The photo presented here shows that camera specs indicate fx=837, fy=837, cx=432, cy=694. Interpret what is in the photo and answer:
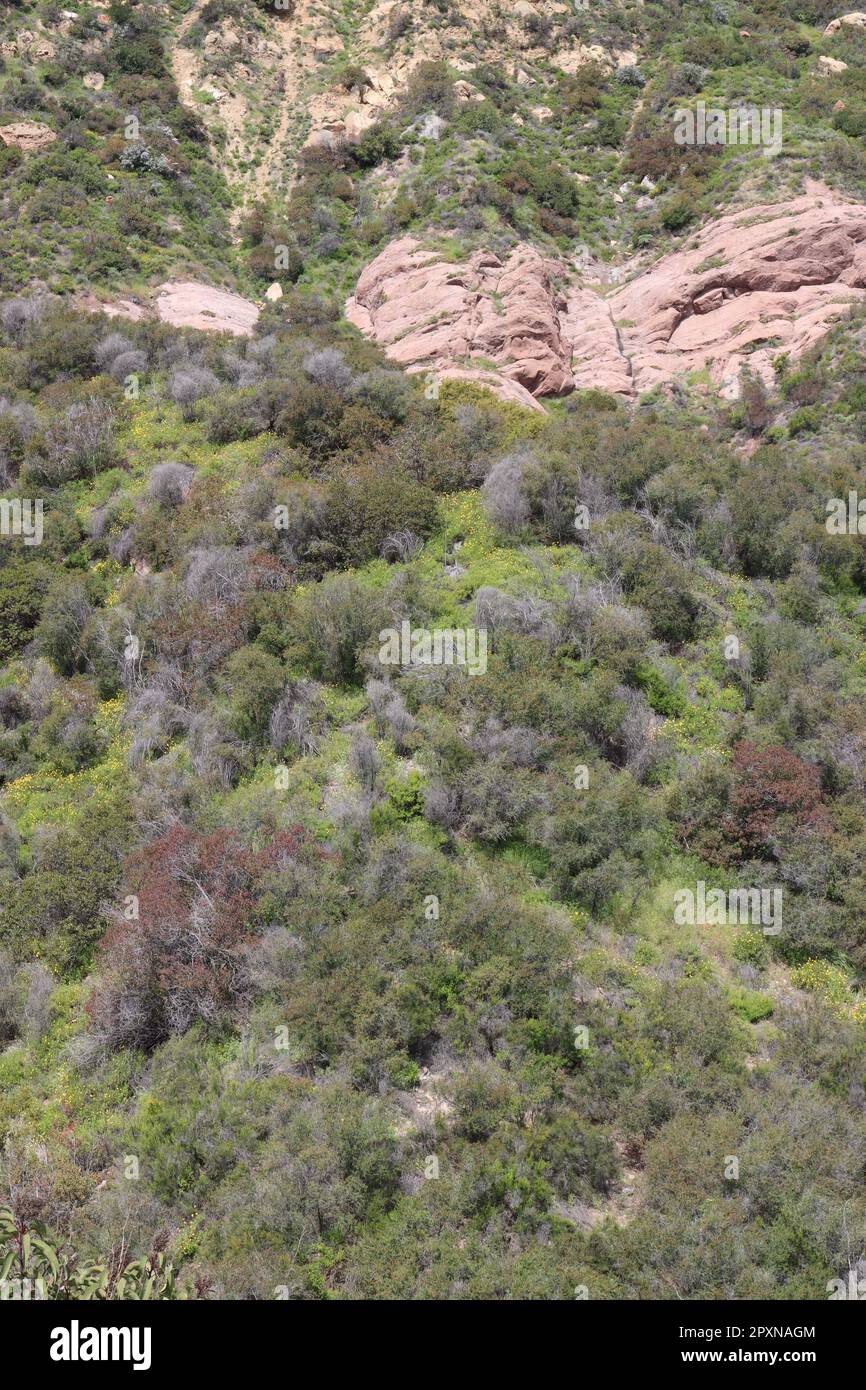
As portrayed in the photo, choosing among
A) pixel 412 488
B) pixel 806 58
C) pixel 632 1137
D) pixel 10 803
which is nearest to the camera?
pixel 632 1137

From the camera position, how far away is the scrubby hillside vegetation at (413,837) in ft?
21.6

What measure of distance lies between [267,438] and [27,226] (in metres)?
16.8

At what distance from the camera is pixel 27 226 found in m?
26.4

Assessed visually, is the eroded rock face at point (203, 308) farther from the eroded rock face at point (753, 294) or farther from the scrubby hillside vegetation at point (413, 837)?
the eroded rock face at point (753, 294)

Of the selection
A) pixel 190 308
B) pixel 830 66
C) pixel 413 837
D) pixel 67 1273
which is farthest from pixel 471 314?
pixel 67 1273

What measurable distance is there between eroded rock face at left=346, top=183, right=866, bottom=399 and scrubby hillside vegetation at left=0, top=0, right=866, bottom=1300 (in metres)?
4.09

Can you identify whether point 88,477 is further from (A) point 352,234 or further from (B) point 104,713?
(A) point 352,234

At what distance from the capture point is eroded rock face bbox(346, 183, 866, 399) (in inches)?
918

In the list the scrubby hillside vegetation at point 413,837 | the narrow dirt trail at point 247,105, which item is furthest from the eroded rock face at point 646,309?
the narrow dirt trail at point 247,105

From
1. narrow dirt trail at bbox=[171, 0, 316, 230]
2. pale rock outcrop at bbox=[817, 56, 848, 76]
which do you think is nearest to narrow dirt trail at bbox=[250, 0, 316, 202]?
narrow dirt trail at bbox=[171, 0, 316, 230]

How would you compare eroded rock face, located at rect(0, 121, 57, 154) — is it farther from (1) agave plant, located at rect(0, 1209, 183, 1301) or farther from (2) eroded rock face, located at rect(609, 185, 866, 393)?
(1) agave plant, located at rect(0, 1209, 183, 1301)

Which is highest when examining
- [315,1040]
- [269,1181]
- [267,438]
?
[267,438]

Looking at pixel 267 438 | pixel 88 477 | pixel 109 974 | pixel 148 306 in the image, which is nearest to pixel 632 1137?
pixel 109 974

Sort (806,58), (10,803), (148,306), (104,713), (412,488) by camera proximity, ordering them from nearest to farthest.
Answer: (10,803) < (104,713) < (412,488) < (148,306) < (806,58)
